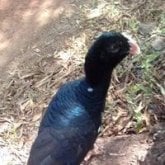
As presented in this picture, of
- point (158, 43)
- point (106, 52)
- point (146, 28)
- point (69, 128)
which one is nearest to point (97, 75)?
point (106, 52)

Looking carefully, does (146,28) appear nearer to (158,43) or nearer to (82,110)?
(158,43)

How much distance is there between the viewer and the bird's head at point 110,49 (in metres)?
3.00

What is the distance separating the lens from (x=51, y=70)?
432 centimetres

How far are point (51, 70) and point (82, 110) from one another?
1.21 meters

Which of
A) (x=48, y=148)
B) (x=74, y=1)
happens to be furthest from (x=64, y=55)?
(x=48, y=148)

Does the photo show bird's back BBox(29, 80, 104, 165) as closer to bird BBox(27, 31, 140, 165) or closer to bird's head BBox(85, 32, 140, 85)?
bird BBox(27, 31, 140, 165)

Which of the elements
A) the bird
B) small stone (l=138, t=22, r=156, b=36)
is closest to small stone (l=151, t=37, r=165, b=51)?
small stone (l=138, t=22, r=156, b=36)

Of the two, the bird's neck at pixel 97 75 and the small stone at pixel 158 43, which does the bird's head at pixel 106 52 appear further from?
the small stone at pixel 158 43

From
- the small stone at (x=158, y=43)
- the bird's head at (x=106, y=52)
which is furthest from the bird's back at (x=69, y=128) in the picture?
the small stone at (x=158, y=43)

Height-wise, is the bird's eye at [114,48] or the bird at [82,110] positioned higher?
the bird's eye at [114,48]

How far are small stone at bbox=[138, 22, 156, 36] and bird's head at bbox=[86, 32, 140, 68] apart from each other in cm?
131

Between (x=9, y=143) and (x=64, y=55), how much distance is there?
91 cm

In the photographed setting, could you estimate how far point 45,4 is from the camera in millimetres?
4918

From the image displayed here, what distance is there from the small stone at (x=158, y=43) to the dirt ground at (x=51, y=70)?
0.48ft
